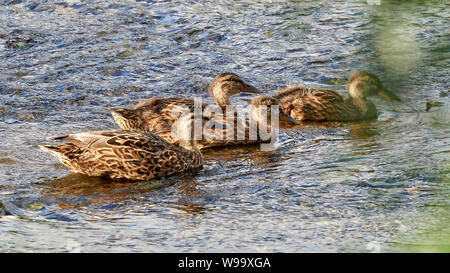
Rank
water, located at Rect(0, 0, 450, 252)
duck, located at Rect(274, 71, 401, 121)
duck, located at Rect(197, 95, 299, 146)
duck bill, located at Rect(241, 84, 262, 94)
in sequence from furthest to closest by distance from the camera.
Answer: duck bill, located at Rect(241, 84, 262, 94)
duck, located at Rect(274, 71, 401, 121)
duck, located at Rect(197, 95, 299, 146)
water, located at Rect(0, 0, 450, 252)

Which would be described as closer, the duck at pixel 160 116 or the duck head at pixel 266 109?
the duck at pixel 160 116

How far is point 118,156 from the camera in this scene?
754 cm

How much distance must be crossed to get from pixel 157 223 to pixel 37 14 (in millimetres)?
9611

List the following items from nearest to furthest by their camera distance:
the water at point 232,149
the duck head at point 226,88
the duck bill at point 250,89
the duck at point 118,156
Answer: the water at point 232,149 → the duck at point 118,156 → the duck head at point 226,88 → the duck bill at point 250,89

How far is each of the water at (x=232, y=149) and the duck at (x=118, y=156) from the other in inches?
5.6

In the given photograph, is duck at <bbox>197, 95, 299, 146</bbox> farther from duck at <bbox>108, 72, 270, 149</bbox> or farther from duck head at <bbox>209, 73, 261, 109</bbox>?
duck head at <bbox>209, 73, 261, 109</bbox>

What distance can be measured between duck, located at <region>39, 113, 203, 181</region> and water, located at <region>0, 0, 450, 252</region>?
0.14m

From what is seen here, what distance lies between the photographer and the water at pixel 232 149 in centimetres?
429

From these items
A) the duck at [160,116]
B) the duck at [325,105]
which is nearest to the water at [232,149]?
the duck at [325,105]

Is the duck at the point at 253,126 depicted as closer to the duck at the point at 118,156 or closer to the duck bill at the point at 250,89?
the duck bill at the point at 250,89

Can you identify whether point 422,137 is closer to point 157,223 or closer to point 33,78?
point 157,223

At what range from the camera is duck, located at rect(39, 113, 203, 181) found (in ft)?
24.7

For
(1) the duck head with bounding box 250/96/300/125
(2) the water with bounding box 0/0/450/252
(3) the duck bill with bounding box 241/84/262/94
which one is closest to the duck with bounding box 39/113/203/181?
(2) the water with bounding box 0/0/450/252
